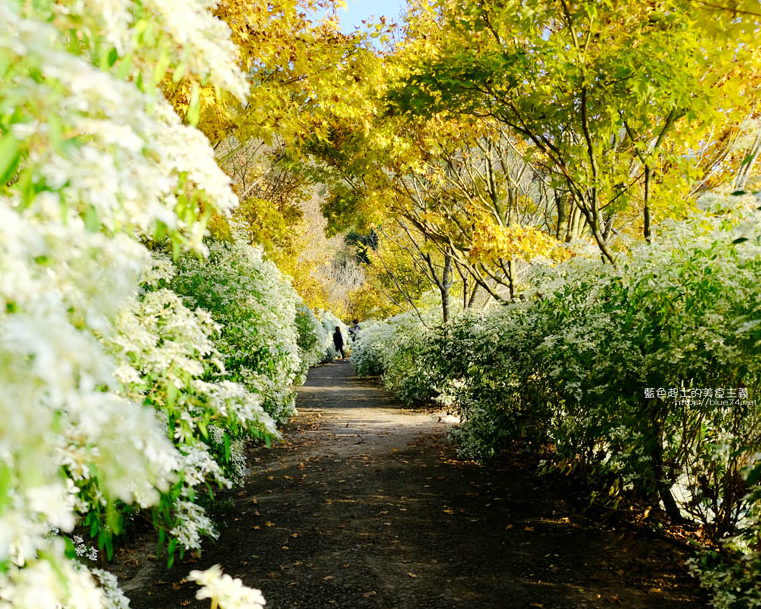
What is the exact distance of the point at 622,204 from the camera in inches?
284

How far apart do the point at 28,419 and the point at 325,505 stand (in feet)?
20.5

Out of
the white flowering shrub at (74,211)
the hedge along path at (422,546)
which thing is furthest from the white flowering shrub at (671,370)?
the white flowering shrub at (74,211)

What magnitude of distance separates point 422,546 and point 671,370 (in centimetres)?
264

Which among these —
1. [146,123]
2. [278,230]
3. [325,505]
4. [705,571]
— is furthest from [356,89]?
[146,123]

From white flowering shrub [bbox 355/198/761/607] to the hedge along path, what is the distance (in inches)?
20.0

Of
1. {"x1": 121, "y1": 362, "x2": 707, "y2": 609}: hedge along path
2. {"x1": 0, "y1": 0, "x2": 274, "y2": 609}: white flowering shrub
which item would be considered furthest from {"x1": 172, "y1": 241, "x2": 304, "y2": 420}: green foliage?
{"x1": 0, "y1": 0, "x2": 274, "y2": 609}: white flowering shrub

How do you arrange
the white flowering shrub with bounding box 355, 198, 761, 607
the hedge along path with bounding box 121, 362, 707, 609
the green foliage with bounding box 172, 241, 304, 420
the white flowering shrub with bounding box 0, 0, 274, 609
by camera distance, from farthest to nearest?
the green foliage with bounding box 172, 241, 304, 420 < the hedge along path with bounding box 121, 362, 707, 609 < the white flowering shrub with bounding box 355, 198, 761, 607 < the white flowering shrub with bounding box 0, 0, 274, 609

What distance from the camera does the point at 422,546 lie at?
543cm

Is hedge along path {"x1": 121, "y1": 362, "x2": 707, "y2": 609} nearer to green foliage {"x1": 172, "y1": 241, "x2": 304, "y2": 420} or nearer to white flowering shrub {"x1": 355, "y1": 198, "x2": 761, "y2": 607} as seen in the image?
white flowering shrub {"x1": 355, "y1": 198, "x2": 761, "y2": 607}

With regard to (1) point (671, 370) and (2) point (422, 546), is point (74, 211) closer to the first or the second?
(1) point (671, 370)

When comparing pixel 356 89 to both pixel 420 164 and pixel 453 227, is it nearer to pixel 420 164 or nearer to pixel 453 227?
pixel 420 164

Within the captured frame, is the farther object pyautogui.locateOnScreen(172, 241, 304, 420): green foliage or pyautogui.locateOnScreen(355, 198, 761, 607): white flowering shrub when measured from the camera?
pyautogui.locateOnScreen(172, 241, 304, 420): green foliage

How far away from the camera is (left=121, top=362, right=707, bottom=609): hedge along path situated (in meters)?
4.43

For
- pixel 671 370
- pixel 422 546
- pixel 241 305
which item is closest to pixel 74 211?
pixel 671 370
